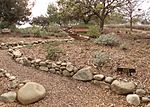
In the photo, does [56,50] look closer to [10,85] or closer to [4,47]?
[10,85]

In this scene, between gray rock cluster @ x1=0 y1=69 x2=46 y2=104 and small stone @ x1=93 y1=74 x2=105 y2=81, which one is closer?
gray rock cluster @ x1=0 y1=69 x2=46 y2=104

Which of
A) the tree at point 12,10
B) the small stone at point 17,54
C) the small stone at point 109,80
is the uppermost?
the tree at point 12,10

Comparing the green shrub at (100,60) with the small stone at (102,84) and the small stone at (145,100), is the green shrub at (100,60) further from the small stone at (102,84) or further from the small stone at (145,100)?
the small stone at (145,100)

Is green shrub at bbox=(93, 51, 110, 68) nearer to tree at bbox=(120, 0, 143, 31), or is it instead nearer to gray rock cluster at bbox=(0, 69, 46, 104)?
gray rock cluster at bbox=(0, 69, 46, 104)

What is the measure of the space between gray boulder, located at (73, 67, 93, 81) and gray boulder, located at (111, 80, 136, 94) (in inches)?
26.9

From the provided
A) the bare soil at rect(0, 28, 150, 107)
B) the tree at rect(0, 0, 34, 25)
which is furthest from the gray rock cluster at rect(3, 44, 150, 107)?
the tree at rect(0, 0, 34, 25)

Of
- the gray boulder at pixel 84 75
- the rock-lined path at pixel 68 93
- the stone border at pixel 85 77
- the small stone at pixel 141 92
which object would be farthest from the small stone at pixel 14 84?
the small stone at pixel 141 92

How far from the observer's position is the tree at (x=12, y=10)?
596 inches

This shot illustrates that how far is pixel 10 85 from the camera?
20.3 ft

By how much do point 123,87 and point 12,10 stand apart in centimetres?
1110

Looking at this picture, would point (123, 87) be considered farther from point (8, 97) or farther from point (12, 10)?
point (12, 10)

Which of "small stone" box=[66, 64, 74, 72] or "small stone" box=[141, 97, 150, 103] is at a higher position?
"small stone" box=[66, 64, 74, 72]

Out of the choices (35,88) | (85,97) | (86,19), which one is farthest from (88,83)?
(86,19)

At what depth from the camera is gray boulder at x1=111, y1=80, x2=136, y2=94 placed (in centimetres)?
579
